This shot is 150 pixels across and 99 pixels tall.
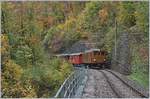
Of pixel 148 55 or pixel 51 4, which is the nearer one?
pixel 148 55

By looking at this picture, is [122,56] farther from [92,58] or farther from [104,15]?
[104,15]

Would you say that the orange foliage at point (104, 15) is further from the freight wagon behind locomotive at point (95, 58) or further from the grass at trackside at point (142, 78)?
the grass at trackside at point (142, 78)

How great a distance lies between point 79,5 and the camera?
251 feet

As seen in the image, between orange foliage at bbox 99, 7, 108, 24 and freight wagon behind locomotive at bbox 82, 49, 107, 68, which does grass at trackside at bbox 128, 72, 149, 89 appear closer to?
freight wagon behind locomotive at bbox 82, 49, 107, 68

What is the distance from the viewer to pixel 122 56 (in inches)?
1564

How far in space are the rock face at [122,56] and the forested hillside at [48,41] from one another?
136 cm

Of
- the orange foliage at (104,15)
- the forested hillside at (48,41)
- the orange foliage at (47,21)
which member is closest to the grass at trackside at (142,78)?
the forested hillside at (48,41)

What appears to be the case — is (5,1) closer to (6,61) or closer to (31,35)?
(31,35)

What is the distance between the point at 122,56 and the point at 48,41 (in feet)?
40.7

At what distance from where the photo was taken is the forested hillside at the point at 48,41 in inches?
879

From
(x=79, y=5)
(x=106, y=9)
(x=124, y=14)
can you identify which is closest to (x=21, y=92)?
(x=124, y=14)

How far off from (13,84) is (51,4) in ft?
156

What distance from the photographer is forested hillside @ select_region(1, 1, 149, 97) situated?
22328 millimetres

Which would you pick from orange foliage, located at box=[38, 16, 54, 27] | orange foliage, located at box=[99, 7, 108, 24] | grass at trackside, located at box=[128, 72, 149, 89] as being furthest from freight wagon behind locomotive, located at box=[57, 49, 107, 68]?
grass at trackside, located at box=[128, 72, 149, 89]
